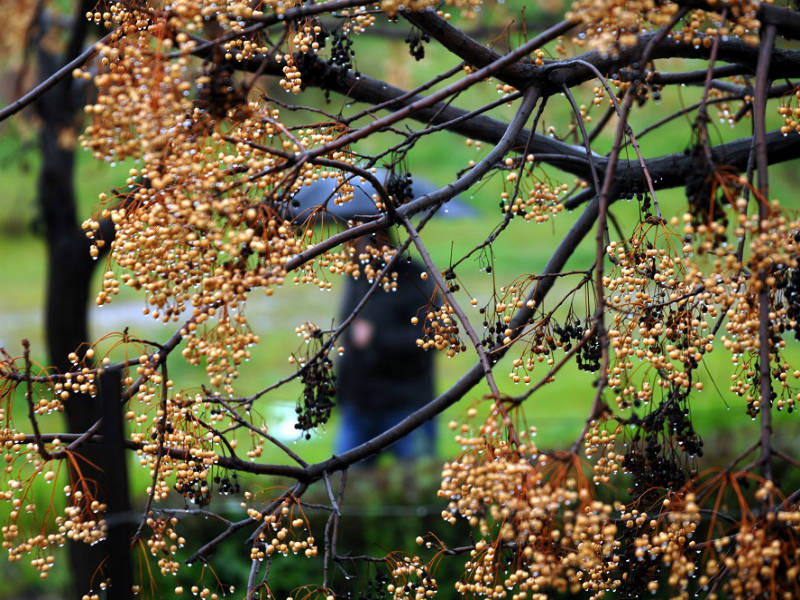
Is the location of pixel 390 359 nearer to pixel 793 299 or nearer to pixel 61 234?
pixel 61 234

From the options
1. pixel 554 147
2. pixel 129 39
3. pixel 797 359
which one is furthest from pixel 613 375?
pixel 797 359

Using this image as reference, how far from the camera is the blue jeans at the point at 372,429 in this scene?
301 inches

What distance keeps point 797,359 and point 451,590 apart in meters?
6.93

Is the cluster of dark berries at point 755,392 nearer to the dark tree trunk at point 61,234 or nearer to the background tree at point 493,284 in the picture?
the background tree at point 493,284

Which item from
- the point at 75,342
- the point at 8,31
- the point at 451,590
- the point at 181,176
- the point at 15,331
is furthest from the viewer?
the point at 15,331

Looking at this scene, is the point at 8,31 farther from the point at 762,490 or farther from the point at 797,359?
the point at 797,359

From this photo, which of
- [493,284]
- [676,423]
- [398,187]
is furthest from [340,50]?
[676,423]

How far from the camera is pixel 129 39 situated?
8.68ft

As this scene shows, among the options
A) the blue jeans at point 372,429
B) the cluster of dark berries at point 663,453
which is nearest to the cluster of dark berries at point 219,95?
the cluster of dark berries at point 663,453

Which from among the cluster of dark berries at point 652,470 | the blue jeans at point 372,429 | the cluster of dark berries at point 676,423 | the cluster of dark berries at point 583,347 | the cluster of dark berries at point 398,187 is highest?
the blue jeans at point 372,429

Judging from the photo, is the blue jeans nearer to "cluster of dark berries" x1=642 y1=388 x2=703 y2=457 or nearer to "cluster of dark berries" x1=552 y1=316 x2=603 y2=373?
"cluster of dark berries" x1=552 y1=316 x2=603 y2=373

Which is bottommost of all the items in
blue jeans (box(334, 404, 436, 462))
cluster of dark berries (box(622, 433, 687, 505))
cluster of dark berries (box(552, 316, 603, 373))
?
cluster of dark berries (box(622, 433, 687, 505))

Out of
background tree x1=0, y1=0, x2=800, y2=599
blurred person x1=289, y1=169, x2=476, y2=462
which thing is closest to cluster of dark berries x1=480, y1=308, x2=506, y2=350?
background tree x1=0, y1=0, x2=800, y2=599

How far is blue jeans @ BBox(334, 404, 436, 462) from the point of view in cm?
766
